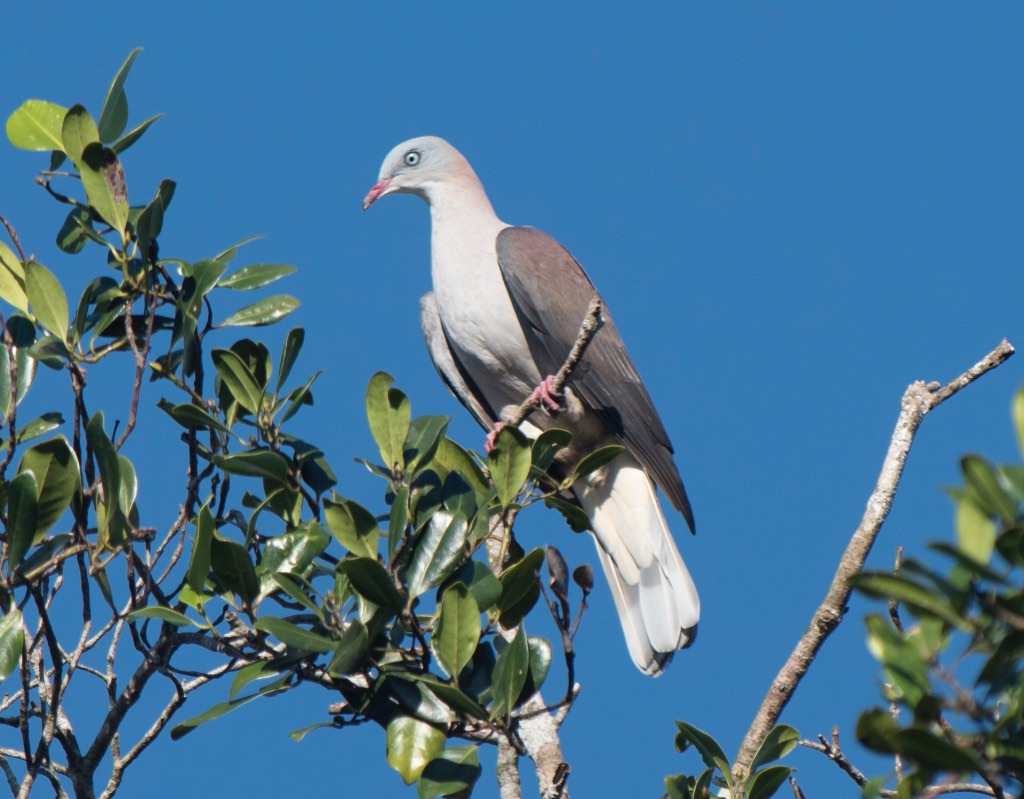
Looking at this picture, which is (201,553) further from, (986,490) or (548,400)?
(548,400)

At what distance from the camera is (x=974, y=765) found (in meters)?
1.52

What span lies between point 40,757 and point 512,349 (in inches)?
111

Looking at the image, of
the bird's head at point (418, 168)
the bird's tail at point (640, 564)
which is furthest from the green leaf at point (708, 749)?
the bird's head at point (418, 168)

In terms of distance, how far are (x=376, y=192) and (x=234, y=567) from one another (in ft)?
11.3

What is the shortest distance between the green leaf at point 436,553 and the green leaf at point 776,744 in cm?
71

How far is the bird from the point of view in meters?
4.84

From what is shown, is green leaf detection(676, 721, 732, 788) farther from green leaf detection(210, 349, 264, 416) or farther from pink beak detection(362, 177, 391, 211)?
pink beak detection(362, 177, 391, 211)

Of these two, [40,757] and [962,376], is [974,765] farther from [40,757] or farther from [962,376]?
[40,757]

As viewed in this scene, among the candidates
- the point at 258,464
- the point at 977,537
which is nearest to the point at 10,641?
the point at 258,464

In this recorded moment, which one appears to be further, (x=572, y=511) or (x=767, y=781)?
(x=572, y=511)

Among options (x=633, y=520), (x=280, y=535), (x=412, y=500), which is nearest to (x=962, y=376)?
(x=412, y=500)

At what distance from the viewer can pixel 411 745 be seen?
2623mm

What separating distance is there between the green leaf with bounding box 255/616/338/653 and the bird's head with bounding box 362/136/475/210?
3.34 m

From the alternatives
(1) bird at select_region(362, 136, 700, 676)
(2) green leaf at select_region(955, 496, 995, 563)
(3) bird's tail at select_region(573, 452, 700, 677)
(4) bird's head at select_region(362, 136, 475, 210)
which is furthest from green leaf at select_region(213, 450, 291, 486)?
(4) bird's head at select_region(362, 136, 475, 210)
